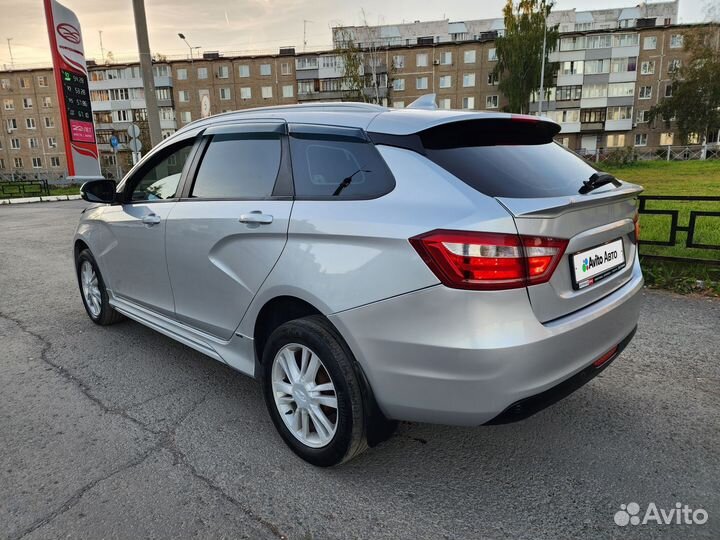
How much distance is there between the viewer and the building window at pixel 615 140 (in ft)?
180

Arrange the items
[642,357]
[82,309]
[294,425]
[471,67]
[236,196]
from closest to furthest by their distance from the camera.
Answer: [294,425] < [236,196] < [642,357] < [82,309] < [471,67]

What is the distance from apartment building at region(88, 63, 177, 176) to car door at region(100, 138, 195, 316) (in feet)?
207

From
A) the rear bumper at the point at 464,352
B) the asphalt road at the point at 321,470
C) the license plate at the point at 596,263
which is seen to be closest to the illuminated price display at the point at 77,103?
the asphalt road at the point at 321,470

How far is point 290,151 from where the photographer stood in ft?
8.61

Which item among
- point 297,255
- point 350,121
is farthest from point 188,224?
point 350,121

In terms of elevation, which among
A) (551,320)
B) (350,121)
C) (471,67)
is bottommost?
(551,320)

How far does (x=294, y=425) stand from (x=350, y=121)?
1565mm

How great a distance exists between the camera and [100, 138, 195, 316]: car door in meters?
3.36

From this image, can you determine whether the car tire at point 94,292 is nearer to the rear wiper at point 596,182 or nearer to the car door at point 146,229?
the car door at point 146,229

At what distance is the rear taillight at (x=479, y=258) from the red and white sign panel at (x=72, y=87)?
Result: 1558 centimetres

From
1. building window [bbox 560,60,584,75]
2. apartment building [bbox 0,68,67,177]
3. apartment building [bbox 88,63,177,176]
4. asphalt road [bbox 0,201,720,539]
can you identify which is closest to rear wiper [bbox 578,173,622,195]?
asphalt road [bbox 0,201,720,539]

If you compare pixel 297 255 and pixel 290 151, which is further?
pixel 290 151

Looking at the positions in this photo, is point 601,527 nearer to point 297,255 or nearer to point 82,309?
point 297,255

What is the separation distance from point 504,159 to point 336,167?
2.59ft
